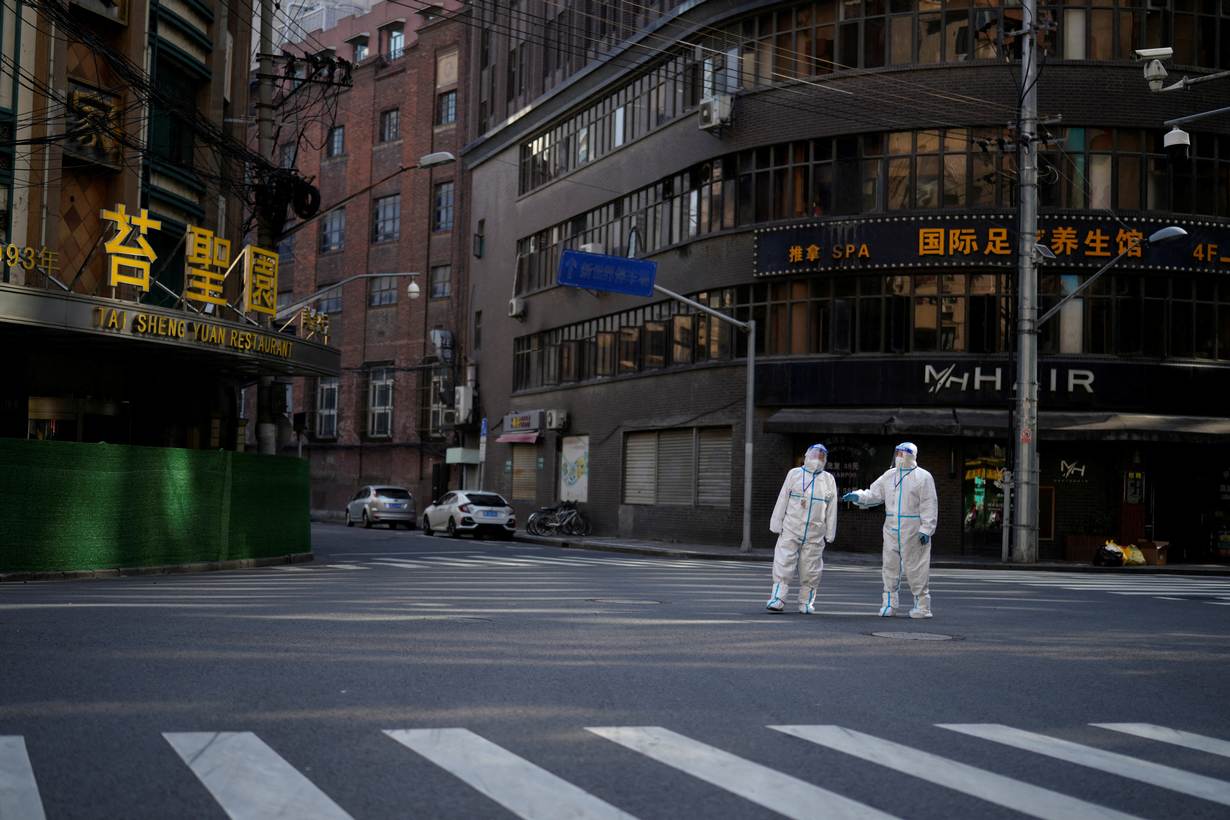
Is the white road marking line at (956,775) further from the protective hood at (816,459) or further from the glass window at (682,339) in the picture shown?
the glass window at (682,339)

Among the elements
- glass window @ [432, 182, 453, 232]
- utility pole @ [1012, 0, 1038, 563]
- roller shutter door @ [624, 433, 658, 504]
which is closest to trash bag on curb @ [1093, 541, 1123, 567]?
utility pole @ [1012, 0, 1038, 563]

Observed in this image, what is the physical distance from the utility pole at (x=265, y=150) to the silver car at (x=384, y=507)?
71.3 ft

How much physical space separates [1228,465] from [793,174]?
12879 mm

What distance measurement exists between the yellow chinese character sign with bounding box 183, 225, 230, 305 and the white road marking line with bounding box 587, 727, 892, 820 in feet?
58.9

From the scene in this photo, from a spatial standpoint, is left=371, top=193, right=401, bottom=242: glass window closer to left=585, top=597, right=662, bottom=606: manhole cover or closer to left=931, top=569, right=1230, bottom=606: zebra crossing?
left=931, top=569, right=1230, bottom=606: zebra crossing

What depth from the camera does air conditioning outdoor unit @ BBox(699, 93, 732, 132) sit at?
35875 millimetres

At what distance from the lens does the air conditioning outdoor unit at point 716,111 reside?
3588cm

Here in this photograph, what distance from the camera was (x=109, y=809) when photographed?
18.2 feet

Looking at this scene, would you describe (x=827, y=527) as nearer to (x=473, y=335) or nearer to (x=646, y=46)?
(x=646, y=46)

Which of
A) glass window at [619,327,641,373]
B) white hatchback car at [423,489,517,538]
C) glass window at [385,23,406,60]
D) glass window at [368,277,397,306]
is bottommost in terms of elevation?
white hatchback car at [423,489,517,538]

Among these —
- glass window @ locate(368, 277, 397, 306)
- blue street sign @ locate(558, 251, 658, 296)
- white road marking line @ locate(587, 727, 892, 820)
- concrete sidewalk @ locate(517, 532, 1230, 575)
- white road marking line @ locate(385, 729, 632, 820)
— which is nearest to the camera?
white road marking line @ locate(385, 729, 632, 820)

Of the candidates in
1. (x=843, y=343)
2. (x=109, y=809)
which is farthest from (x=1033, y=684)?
(x=843, y=343)

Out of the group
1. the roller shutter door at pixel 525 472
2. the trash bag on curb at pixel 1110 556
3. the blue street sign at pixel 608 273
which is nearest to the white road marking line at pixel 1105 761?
the trash bag on curb at pixel 1110 556

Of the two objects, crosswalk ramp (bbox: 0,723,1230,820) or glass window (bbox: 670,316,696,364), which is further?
glass window (bbox: 670,316,696,364)
